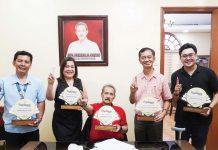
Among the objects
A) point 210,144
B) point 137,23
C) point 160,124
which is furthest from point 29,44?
point 210,144

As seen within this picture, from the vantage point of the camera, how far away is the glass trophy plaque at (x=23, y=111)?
76.7 inches

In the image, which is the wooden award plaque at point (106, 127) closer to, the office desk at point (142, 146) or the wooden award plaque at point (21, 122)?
the office desk at point (142, 146)

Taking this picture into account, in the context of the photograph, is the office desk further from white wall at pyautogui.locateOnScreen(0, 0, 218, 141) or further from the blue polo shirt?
white wall at pyautogui.locateOnScreen(0, 0, 218, 141)

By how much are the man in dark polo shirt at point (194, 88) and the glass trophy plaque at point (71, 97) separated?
0.91 metres

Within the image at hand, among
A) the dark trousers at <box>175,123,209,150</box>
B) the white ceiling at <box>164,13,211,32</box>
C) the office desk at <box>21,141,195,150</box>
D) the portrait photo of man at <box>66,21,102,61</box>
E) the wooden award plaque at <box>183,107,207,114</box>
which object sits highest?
the white ceiling at <box>164,13,211,32</box>

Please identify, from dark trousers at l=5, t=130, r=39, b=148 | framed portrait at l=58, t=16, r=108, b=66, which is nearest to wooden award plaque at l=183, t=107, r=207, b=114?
framed portrait at l=58, t=16, r=108, b=66

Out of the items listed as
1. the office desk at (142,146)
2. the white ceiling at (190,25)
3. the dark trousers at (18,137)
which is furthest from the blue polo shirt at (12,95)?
the white ceiling at (190,25)

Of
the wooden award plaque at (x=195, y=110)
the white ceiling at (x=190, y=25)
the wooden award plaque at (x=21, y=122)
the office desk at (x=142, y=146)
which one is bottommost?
the office desk at (x=142, y=146)

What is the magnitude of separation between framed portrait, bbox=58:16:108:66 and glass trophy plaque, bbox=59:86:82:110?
96 cm

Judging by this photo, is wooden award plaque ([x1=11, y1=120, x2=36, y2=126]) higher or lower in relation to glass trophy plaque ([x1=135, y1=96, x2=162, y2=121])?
lower

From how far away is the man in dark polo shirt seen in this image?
7.15 ft

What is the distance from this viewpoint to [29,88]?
6.87ft

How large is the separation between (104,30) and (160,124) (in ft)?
4.64

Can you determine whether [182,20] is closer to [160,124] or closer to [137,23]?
[137,23]
